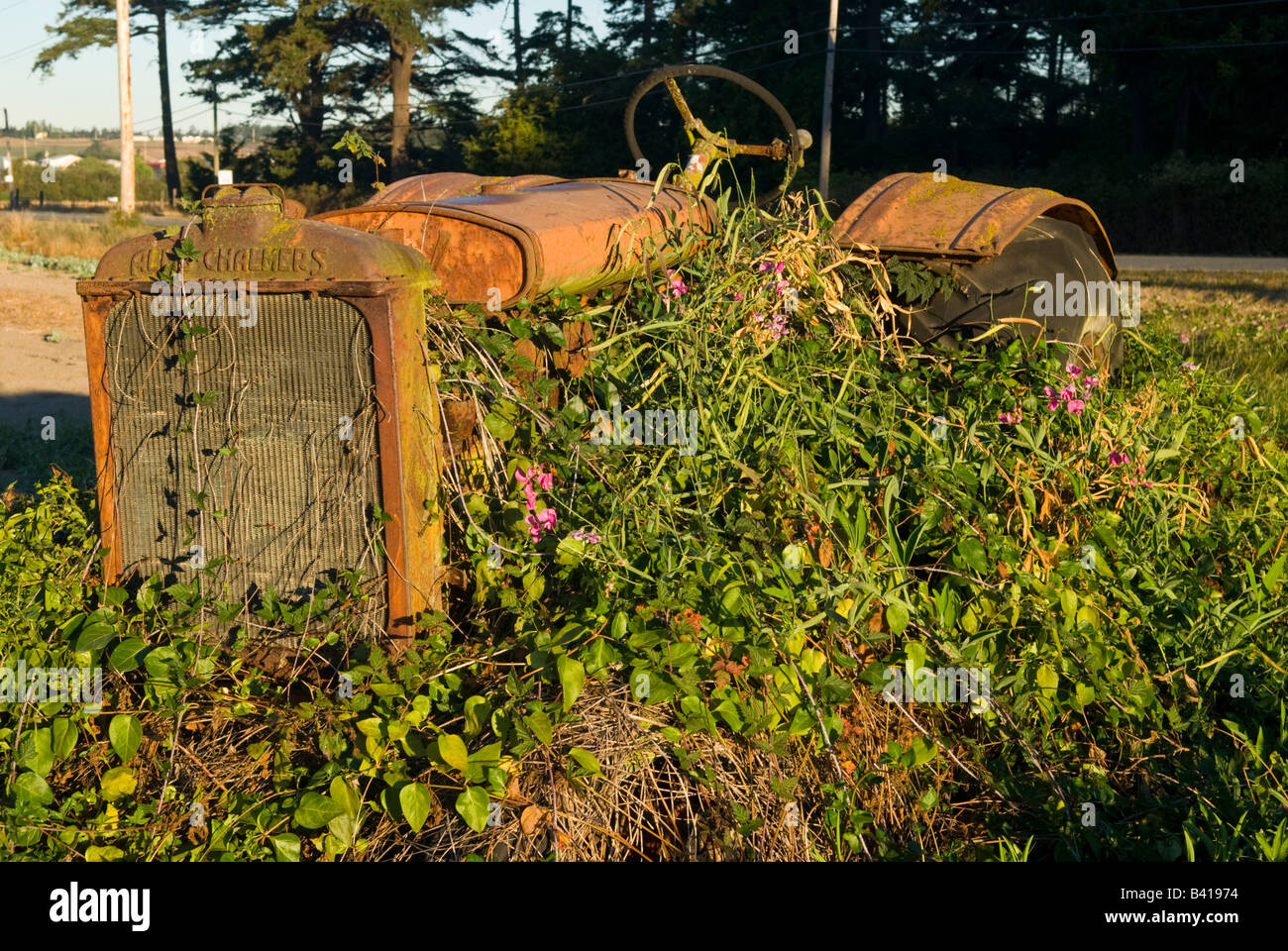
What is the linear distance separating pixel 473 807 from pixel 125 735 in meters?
0.73

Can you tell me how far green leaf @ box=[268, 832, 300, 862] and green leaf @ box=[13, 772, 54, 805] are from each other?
451mm

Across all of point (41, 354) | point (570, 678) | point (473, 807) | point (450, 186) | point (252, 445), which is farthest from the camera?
point (41, 354)

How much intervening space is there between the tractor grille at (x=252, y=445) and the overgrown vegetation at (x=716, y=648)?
9cm

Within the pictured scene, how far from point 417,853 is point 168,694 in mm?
618

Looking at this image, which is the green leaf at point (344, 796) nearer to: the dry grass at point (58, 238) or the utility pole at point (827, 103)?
the dry grass at point (58, 238)

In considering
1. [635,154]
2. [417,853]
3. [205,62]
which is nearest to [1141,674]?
[417,853]

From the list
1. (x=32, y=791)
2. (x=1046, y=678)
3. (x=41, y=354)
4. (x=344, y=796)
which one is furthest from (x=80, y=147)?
(x=1046, y=678)

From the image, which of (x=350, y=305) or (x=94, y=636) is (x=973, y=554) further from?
(x=94, y=636)

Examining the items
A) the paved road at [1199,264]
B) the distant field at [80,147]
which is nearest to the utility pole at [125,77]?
the paved road at [1199,264]

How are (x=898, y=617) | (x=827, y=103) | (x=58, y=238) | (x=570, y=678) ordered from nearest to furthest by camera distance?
(x=570, y=678) → (x=898, y=617) → (x=58, y=238) → (x=827, y=103)

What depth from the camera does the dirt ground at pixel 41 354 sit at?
6199mm

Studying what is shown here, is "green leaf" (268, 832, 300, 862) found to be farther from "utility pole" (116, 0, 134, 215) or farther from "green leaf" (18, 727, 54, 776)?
"utility pole" (116, 0, 134, 215)

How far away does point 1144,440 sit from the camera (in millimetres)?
2959

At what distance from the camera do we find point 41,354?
26.1 feet
